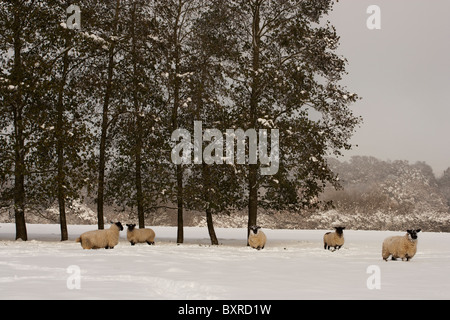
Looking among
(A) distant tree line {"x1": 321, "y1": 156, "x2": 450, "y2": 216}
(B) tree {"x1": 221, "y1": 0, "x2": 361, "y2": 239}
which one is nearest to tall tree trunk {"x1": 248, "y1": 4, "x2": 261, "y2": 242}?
(B) tree {"x1": 221, "y1": 0, "x2": 361, "y2": 239}

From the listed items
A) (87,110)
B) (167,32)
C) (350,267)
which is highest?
(167,32)

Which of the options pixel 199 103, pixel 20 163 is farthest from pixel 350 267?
pixel 20 163

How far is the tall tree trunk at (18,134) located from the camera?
26125mm

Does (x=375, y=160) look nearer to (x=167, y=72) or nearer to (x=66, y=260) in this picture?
(x=167, y=72)

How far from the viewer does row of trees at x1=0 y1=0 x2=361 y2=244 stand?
2689cm

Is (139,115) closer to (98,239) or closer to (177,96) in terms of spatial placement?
(177,96)

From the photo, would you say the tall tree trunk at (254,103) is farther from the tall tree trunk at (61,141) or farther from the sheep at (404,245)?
the sheep at (404,245)

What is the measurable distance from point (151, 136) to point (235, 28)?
21.5 ft

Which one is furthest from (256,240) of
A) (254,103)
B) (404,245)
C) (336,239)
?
(404,245)

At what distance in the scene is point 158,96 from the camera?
29.7 meters

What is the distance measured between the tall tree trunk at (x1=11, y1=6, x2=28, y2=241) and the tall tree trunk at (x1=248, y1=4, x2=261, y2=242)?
9.91 meters

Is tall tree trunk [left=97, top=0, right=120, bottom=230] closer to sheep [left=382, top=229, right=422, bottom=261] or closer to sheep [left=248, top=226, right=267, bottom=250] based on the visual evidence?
sheep [left=248, top=226, right=267, bottom=250]

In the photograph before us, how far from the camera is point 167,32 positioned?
2900cm

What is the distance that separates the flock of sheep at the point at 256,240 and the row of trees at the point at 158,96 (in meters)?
1.64
